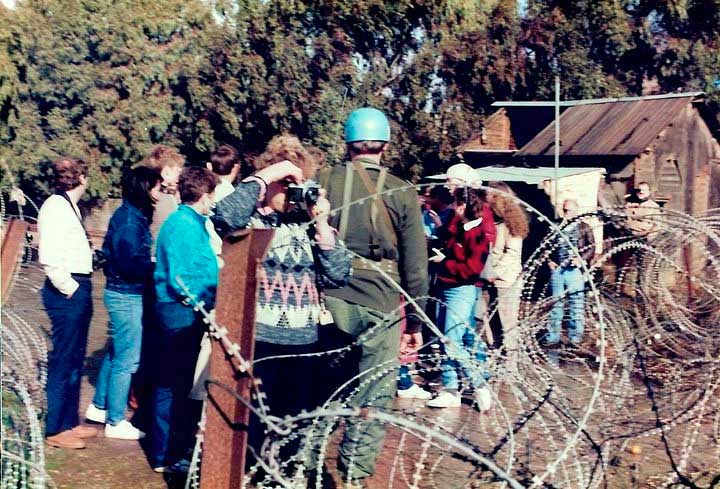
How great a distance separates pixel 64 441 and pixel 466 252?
3.15m

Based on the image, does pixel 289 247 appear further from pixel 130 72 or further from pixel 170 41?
pixel 170 41

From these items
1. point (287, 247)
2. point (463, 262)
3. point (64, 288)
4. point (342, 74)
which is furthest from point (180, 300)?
point (342, 74)

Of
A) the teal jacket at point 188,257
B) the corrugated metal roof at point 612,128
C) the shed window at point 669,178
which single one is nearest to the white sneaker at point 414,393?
the teal jacket at point 188,257

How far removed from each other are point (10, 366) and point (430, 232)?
4648 millimetres

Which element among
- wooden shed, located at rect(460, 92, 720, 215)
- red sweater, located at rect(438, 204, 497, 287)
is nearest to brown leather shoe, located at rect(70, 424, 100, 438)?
red sweater, located at rect(438, 204, 497, 287)

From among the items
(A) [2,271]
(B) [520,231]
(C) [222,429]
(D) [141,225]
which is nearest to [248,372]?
(C) [222,429]

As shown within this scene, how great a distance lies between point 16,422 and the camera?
4430 mm

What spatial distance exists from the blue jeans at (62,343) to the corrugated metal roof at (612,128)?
13.6 meters

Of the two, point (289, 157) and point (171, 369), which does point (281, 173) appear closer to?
point (289, 157)

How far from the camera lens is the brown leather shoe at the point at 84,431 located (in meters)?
6.02

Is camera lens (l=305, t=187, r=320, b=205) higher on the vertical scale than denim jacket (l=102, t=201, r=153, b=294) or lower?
higher

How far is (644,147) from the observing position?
58.1 feet

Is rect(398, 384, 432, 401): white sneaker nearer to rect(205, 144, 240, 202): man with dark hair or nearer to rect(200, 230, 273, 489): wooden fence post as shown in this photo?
rect(205, 144, 240, 202): man with dark hair

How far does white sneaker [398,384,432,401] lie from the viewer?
7.69 meters
